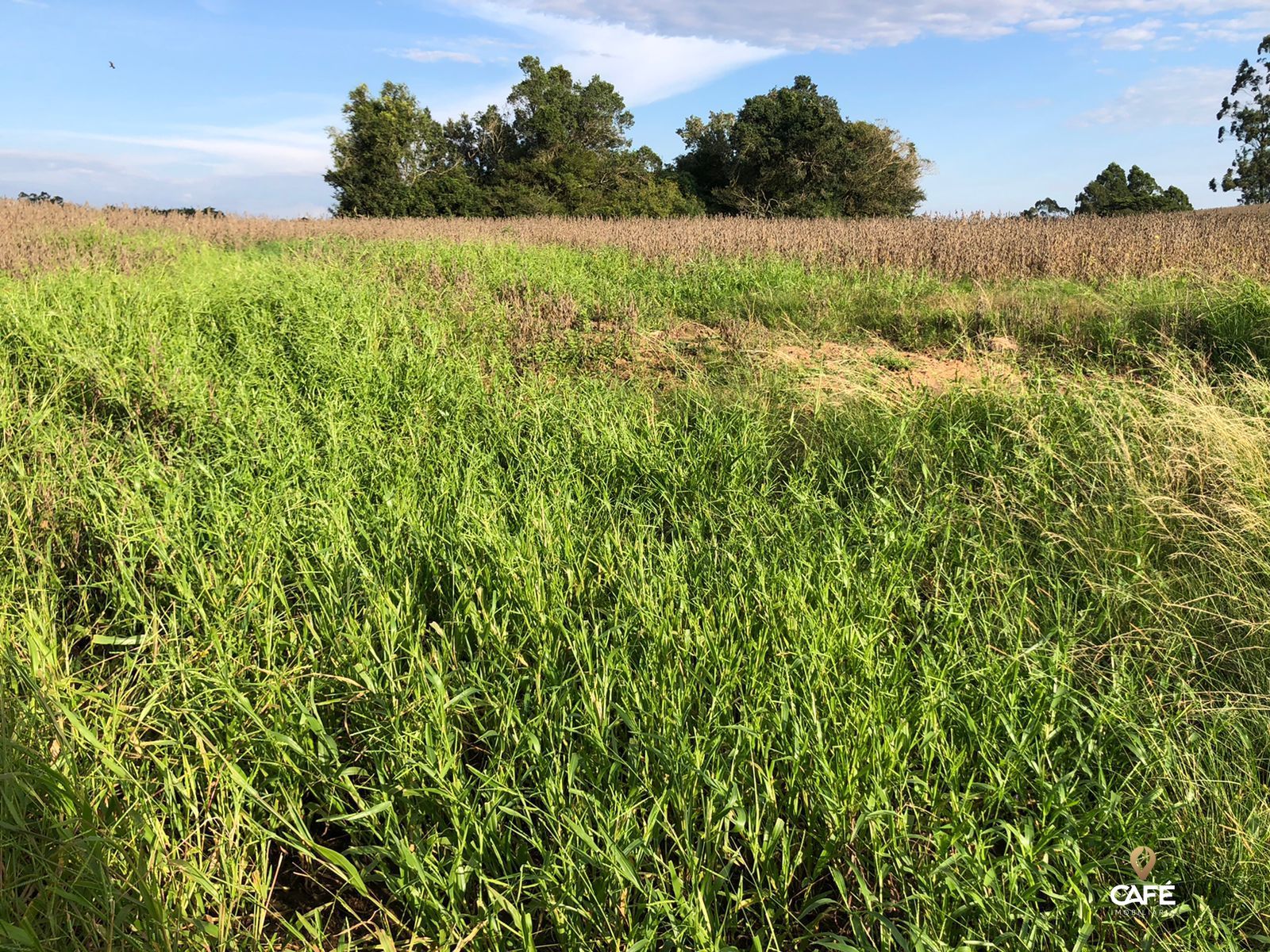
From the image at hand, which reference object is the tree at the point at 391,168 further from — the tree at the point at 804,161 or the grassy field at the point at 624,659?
the grassy field at the point at 624,659

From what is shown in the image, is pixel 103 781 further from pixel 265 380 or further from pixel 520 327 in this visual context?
pixel 520 327

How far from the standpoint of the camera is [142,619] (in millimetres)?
2555

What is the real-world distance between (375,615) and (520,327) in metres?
4.39

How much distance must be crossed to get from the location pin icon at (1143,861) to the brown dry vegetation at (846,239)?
8.06 m

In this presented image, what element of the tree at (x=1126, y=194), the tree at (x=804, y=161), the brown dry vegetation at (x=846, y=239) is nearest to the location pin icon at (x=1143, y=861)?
the brown dry vegetation at (x=846, y=239)

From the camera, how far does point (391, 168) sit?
31516 mm

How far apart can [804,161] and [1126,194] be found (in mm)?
23627

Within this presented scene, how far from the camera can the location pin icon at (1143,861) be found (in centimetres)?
163

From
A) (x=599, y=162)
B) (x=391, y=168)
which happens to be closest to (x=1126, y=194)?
(x=599, y=162)

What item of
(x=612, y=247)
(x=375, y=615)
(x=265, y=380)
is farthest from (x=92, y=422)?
(x=612, y=247)

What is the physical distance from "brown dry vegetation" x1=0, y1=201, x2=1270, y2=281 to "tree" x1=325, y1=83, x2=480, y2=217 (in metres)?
12.9

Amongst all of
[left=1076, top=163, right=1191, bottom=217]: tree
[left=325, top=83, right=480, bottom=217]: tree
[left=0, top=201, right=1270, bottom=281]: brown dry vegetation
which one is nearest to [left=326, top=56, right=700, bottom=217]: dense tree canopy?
[left=325, top=83, right=480, bottom=217]: tree

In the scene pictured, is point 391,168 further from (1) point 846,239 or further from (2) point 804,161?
(1) point 846,239

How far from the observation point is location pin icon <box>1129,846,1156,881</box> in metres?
1.63
